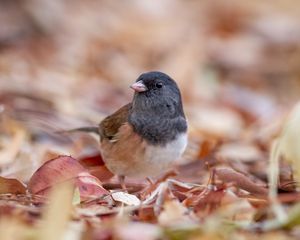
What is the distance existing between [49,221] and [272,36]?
17.0ft

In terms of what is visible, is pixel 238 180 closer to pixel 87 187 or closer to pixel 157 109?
pixel 87 187

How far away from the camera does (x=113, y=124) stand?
324 centimetres

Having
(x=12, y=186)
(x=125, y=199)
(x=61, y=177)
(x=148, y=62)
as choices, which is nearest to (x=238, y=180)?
(x=125, y=199)

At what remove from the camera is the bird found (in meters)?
3.03

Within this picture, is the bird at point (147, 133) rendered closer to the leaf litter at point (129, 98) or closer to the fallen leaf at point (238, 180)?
the leaf litter at point (129, 98)

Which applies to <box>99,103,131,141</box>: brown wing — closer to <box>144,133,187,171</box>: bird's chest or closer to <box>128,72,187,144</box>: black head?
<box>128,72,187,144</box>: black head

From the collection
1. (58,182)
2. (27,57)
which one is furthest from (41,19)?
(58,182)

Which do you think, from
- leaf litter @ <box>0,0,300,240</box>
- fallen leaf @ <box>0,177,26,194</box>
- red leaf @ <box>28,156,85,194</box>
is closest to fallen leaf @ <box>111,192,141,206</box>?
leaf litter @ <box>0,0,300,240</box>

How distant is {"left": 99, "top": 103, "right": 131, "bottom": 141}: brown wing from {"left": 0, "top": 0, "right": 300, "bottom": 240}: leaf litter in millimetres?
124

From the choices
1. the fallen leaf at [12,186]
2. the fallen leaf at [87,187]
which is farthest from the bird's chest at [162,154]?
the fallen leaf at [12,186]

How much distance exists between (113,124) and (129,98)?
1903mm

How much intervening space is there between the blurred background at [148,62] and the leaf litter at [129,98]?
0.01 metres

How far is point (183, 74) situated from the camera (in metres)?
5.58

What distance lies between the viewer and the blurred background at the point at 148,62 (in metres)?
4.28
